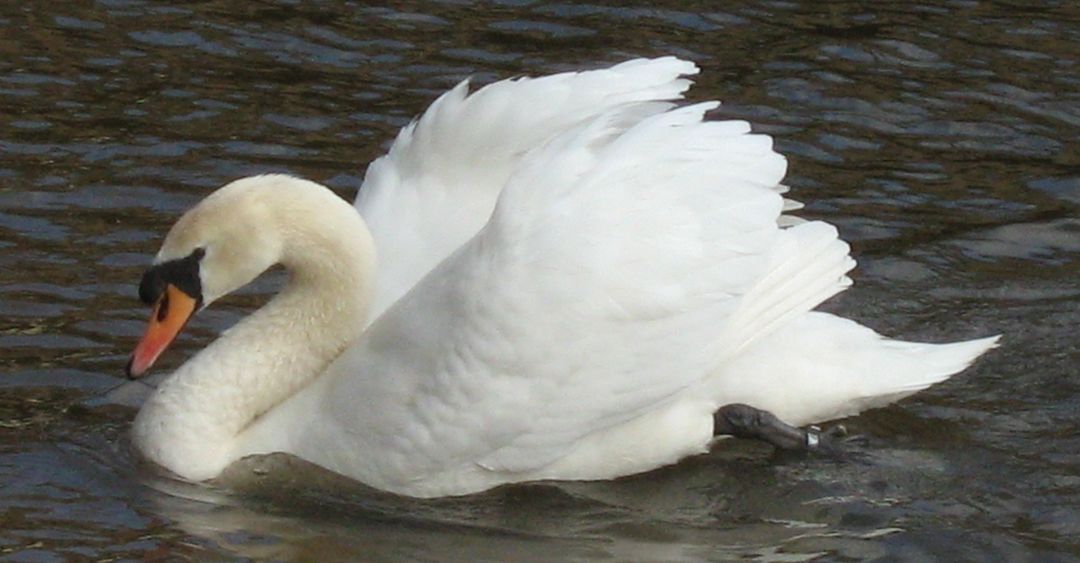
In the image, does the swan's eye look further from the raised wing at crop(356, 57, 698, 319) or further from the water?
the raised wing at crop(356, 57, 698, 319)

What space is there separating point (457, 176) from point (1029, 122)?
3.44 meters

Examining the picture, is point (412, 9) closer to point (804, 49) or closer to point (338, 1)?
point (338, 1)

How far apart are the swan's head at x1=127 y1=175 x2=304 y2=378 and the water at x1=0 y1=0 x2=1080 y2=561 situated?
47cm

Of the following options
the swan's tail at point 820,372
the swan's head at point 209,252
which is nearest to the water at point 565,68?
the swan's tail at point 820,372

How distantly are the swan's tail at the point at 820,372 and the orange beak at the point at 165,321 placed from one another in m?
1.68

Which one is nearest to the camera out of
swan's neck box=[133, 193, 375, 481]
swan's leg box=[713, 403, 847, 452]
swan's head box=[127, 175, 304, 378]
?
swan's head box=[127, 175, 304, 378]

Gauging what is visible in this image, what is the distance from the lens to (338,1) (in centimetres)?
1084

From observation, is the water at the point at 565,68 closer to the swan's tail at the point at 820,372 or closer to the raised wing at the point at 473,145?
the swan's tail at the point at 820,372

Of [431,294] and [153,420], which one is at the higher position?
[431,294]

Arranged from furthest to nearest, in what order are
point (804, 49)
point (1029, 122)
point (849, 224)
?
point (804, 49) → point (1029, 122) → point (849, 224)

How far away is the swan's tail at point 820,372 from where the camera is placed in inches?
277

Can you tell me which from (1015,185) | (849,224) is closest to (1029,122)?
(1015,185)

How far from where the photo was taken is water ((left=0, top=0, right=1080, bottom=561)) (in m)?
6.48

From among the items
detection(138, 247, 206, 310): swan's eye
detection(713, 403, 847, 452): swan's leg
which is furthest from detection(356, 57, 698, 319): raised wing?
detection(713, 403, 847, 452): swan's leg
